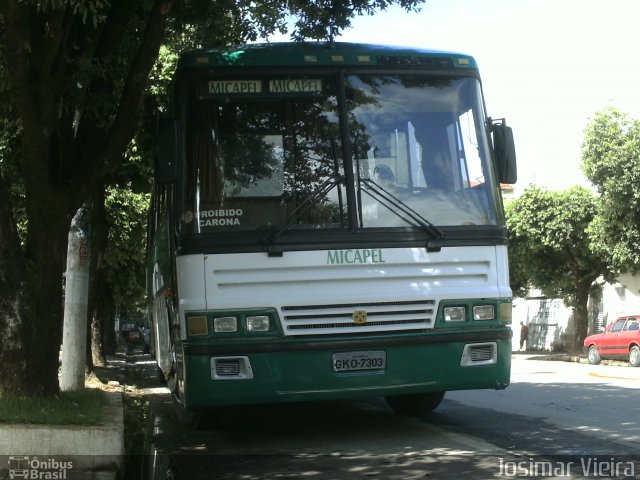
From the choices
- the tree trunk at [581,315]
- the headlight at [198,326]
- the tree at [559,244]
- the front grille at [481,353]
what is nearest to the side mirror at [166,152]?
the headlight at [198,326]

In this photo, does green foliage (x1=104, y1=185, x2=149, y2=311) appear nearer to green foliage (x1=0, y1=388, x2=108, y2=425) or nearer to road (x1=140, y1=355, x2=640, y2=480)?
road (x1=140, y1=355, x2=640, y2=480)

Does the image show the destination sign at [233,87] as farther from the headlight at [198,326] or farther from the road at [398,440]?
the road at [398,440]

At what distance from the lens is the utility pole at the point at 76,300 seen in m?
11.0

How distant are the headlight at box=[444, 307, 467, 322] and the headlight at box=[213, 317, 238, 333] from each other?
5.95ft

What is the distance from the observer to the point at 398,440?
323 inches

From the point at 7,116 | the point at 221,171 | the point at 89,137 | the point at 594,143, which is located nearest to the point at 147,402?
the point at 7,116

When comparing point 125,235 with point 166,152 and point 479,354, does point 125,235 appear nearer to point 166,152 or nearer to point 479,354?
point 166,152

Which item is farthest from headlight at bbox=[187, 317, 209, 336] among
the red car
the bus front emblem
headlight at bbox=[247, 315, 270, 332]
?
the red car

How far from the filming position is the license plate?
7.30 meters

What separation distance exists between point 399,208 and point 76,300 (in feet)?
17.3

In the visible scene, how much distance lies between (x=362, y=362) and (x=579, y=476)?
1.96 m

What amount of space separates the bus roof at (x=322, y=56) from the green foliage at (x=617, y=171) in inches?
766

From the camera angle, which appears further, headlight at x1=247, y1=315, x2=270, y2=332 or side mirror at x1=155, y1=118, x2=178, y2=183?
side mirror at x1=155, y1=118, x2=178, y2=183

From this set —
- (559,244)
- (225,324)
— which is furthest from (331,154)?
(559,244)
